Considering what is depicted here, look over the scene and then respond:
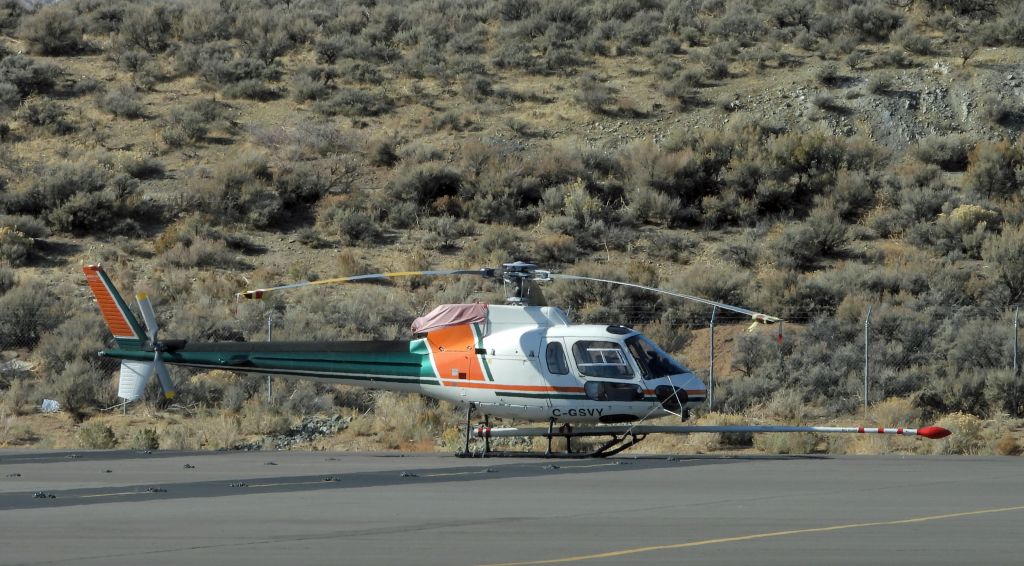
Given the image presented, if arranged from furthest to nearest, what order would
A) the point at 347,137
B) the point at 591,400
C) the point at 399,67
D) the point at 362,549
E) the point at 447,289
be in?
the point at 399,67
the point at 347,137
the point at 447,289
the point at 591,400
the point at 362,549

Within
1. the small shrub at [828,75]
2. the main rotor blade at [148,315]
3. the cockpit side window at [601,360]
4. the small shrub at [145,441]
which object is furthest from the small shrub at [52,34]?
→ the cockpit side window at [601,360]

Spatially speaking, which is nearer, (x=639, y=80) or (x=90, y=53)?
(x=639, y=80)

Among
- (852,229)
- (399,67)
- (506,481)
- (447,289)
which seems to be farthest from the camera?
(399,67)

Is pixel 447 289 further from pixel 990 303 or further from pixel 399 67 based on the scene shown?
pixel 399 67

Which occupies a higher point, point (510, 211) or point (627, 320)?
point (510, 211)

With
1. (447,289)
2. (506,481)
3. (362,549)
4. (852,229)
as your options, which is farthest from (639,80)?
(362,549)

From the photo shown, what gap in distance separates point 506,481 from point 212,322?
61.1ft

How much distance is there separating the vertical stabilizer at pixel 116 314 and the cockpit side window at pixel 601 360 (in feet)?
24.9

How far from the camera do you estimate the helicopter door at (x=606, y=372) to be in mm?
19500

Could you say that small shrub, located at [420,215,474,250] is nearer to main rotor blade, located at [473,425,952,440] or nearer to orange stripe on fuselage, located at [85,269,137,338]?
orange stripe on fuselage, located at [85,269,137,338]

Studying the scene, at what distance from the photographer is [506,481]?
15953 millimetres

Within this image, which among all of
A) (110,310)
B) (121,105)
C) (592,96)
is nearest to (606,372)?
(110,310)

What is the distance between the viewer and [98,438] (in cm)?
2353

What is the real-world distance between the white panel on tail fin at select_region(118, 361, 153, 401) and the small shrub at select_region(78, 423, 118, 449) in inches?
130
